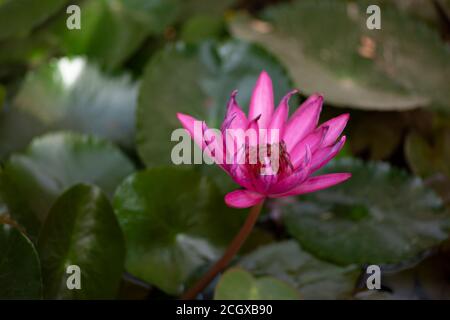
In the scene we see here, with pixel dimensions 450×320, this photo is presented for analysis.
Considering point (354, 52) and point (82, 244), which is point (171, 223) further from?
point (354, 52)

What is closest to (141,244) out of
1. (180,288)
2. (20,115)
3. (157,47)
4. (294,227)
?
(180,288)

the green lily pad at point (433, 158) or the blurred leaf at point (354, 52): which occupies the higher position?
the blurred leaf at point (354, 52)

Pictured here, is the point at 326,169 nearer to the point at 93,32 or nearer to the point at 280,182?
the point at 280,182

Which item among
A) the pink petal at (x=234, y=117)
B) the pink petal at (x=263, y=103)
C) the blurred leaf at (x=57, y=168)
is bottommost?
the blurred leaf at (x=57, y=168)

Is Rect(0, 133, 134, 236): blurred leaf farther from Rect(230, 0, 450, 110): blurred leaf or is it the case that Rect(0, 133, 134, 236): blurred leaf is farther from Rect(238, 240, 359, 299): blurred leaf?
Rect(230, 0, 450, 110): blurred leaf

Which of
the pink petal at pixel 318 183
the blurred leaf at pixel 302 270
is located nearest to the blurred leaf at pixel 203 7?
Answer: the blurred leaf at pixel 302 270

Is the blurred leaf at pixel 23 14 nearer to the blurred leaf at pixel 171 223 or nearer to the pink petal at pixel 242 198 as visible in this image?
the blurred leaf at pixel 171 223

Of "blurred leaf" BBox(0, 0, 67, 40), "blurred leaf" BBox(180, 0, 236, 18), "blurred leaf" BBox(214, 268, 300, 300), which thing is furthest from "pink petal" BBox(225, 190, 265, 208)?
"blurred leaf" BBox(180, 0, 236, 18)
